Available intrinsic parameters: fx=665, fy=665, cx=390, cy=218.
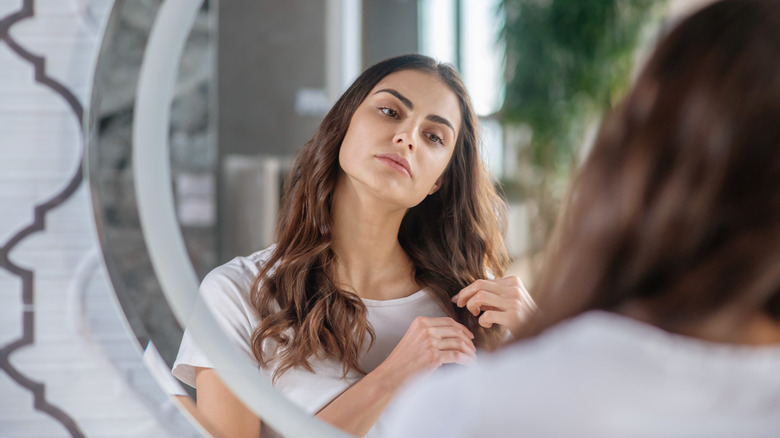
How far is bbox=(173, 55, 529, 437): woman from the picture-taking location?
55 cm

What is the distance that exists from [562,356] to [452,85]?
14.9 inches

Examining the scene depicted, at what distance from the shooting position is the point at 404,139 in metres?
0.57

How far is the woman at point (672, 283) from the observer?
24 centimetres

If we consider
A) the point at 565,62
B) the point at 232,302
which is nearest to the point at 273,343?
the point at 232,302

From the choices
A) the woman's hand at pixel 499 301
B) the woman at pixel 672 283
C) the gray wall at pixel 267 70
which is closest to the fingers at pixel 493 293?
the woman's hand at pixel 499 301

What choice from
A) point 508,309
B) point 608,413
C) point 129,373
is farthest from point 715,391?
point 129,373

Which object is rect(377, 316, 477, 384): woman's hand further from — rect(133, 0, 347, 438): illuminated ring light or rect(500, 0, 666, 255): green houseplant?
rect(500, 0, 666, 255): green houseplant

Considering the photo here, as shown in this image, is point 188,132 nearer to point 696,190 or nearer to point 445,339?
point 445,339

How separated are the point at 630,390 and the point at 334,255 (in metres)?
0.39

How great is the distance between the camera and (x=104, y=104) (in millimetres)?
504

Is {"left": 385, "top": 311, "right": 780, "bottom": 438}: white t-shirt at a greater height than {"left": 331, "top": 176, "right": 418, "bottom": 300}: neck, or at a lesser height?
greater

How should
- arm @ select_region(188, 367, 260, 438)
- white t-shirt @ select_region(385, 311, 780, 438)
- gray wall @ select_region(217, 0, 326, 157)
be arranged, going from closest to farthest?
white t-shirt @ select_region(385, 311, 780, 438), arm @ select_region(188, 367, 260, 438), gray wall @ select_region(217, 0, 326, 157)

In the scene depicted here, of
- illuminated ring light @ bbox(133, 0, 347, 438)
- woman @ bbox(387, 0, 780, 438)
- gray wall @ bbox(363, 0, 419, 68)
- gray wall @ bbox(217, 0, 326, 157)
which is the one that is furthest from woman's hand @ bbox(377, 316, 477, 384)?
gray wall @ bbox(363, 0, 419, 68)

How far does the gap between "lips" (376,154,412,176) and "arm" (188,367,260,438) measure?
0.73ft
